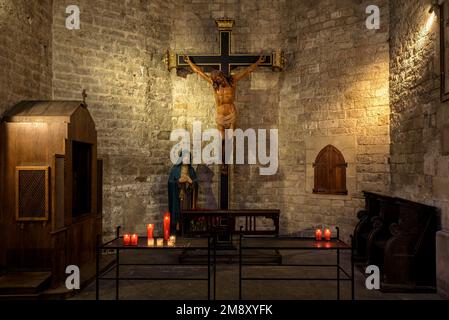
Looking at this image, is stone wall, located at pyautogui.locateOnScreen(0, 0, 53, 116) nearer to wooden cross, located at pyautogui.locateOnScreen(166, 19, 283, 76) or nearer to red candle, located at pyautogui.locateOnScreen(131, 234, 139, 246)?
wooden cross, located at pyautogui.locateOnScreen(166, 19, 283, 76)

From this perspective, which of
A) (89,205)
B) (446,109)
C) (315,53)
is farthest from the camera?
(315,53)

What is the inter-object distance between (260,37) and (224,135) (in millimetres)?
2912

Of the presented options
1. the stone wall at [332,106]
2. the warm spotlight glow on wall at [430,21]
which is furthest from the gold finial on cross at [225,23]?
the warm spotlight glow on wall at [430,21]

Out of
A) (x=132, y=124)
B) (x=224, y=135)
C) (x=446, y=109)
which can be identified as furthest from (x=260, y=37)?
(x=446, y=109)

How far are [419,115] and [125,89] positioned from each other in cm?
543

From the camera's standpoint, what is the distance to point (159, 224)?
8.73 metres

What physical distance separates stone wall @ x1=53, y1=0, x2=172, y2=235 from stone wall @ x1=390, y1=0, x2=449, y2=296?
473cm

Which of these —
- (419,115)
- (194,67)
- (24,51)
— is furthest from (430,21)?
(24,51)

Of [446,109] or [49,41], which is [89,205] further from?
[446,109]

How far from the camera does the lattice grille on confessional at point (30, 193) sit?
5004 millimetres

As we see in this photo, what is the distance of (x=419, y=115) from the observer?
5930 millimetres

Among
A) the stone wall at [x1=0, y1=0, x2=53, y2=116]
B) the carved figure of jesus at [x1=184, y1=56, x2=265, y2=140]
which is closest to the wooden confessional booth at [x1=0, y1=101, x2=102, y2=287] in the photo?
the stone wall at [x1=0, y1=0, x2=53, y2=116]

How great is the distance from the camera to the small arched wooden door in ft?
26.6

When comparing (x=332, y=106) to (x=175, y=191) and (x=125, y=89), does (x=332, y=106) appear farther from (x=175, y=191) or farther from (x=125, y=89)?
(x=125, y=89)
